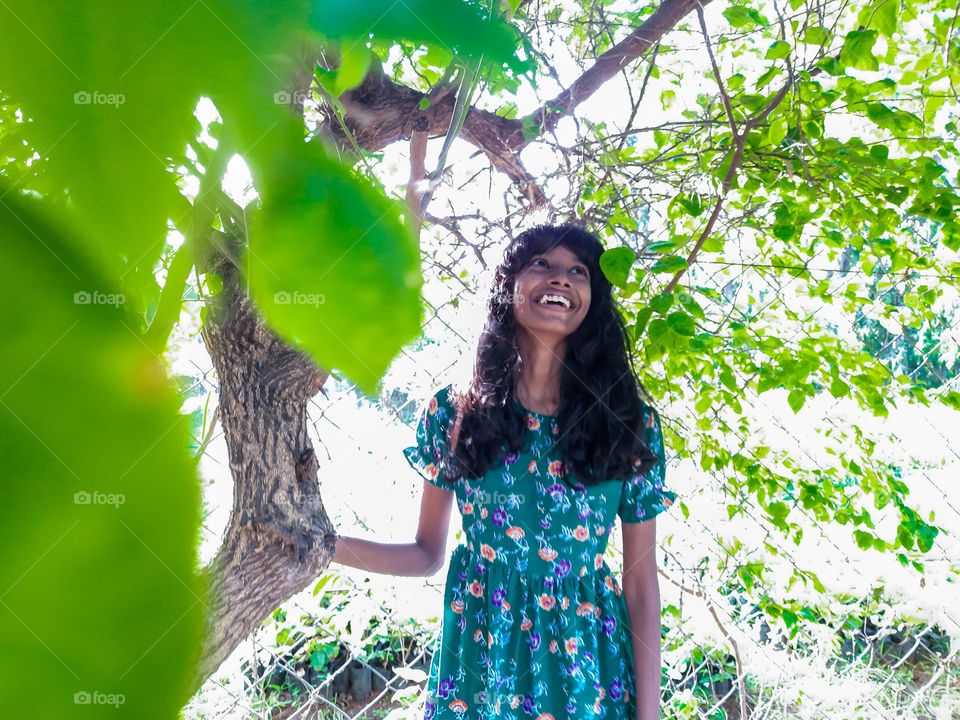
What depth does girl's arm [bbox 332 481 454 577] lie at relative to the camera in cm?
131

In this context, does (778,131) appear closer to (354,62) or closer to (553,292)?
(553,292)

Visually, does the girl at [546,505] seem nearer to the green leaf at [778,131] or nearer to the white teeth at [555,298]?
the white teeth at [555,298]

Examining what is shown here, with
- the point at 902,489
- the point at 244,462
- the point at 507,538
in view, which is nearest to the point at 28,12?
the point at 244,462

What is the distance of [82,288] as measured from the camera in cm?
9

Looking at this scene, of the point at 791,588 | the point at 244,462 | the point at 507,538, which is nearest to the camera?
the point at 244,462

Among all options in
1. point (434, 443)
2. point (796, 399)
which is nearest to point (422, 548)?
point (434, 443)

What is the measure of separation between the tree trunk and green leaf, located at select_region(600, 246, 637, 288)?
34cm

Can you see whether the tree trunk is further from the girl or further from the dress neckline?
the dress neckline

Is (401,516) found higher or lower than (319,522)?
higher

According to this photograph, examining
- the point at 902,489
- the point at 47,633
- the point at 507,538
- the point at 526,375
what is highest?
the point at 526,375

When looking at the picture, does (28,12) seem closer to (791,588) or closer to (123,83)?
(123,83)

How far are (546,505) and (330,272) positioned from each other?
1.43 metres

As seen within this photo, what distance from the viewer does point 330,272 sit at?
0.10 meters

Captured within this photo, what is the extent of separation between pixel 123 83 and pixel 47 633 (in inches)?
2.3
